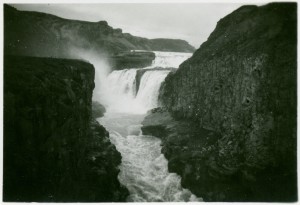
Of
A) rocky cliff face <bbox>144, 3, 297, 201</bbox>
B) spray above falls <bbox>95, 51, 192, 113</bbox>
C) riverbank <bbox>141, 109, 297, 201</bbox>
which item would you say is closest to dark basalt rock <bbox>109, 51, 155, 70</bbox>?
spray above falls <bbox>95, 51, 192, 113</bbox>

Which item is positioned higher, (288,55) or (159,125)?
(288,55)

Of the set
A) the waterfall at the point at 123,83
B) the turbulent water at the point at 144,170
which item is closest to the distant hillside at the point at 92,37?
Result: the waterfall at the point at 123,83

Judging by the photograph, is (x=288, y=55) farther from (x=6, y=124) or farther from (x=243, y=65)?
(x=6, y=124)

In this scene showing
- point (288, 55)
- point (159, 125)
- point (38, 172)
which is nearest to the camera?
point (38, 172)

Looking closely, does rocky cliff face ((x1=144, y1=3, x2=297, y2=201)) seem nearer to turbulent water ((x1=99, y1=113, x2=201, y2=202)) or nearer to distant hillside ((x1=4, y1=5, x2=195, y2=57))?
turbulent water ((x1=99, y1=113, x2=201, y2=202))

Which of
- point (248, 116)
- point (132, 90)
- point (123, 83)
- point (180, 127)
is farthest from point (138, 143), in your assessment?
point (123, 83)

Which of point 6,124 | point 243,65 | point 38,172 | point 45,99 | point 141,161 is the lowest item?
point 141,161

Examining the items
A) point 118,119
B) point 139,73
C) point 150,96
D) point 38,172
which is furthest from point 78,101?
point 139,73

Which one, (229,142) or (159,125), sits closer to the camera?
(229,142)

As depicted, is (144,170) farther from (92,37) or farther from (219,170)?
(92,37)
